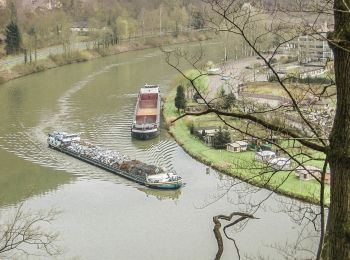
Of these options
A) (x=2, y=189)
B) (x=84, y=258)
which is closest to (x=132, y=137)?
(x=2, y=189)

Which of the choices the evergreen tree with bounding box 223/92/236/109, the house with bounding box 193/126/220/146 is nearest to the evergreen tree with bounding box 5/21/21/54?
the house with bounding box 193/126/220/146

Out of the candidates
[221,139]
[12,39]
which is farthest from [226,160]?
[12,39]

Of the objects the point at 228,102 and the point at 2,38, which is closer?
the point at 228,102

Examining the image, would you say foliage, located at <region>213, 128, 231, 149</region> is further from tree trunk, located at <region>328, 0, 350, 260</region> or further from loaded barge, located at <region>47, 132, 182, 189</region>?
tree trunk, located at <region>328, 0, 350, 260</region>

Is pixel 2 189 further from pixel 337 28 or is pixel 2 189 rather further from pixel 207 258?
pixel 337 28

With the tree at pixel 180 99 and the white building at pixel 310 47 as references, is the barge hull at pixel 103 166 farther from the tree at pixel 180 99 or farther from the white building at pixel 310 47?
the tree at pixel 180 99

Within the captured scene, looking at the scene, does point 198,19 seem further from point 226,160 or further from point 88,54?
point 88,54
